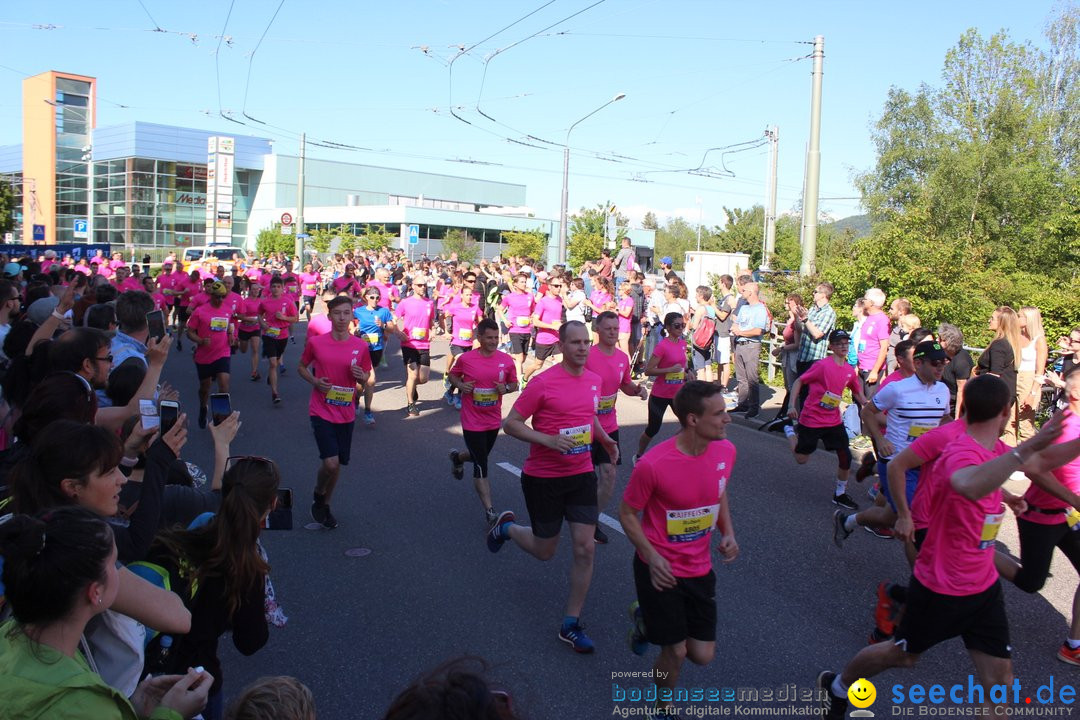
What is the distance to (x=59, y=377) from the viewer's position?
4.00 metres

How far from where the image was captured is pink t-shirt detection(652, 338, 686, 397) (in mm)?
8961

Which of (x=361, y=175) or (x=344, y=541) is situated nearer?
(x=344, y=541)

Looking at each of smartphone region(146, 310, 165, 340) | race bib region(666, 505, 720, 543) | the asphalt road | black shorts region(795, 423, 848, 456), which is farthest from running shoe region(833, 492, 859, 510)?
smartphone region(146, 310, 165, 340)

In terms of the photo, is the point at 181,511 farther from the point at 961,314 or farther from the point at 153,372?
the point at 961,314

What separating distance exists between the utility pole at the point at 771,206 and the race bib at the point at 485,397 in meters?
14.0

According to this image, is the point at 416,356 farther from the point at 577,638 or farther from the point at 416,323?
the point at 577,638

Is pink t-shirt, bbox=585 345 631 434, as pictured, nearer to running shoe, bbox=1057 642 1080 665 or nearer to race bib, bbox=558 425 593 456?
race bib, bbox=558 425 593 456

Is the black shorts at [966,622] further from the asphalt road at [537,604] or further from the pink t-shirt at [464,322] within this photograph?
the pink t-shirt at [464,322]

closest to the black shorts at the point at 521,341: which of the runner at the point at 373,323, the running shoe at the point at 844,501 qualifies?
the runner at the point at 373,323

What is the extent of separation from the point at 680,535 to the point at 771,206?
22.2 m

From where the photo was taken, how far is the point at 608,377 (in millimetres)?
7641

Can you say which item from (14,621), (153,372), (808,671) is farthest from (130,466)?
(808,671)

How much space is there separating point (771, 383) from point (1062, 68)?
1218 inches

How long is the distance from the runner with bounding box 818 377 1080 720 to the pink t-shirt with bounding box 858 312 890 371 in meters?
7.65
